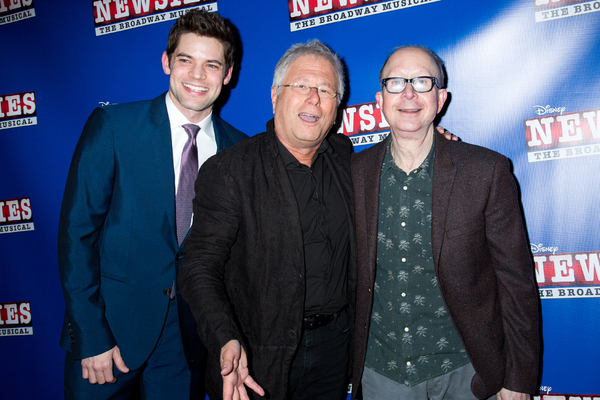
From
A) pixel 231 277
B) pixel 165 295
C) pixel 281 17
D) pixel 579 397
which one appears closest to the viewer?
pixel 231 277

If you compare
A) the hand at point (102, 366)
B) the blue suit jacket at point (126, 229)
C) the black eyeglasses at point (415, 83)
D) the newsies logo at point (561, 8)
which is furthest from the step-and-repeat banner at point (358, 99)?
the black eyeglasses at point (415, 83)

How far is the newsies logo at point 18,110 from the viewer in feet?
9.20

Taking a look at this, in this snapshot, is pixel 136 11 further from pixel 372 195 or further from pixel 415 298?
pixel 415 298

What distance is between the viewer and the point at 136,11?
257 cm

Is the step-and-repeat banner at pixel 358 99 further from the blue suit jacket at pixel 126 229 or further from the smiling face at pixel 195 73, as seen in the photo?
the smiling face at pixel 195 73

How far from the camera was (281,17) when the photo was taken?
2346 millimetres

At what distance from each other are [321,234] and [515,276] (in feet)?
2.65

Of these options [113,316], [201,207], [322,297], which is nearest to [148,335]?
[113,316]

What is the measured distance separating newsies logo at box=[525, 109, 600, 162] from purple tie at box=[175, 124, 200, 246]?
6.25ft

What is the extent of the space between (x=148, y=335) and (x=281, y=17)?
6.77ft

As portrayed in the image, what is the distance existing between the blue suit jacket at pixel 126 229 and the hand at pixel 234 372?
73 cm

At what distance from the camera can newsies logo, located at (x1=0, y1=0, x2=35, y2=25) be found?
2750 mm

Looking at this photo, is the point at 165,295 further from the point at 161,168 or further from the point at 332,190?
the point at 332,190

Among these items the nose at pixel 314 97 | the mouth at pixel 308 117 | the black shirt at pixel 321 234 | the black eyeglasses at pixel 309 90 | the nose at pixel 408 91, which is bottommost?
the black shirt at pixel 321 234
